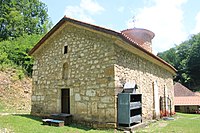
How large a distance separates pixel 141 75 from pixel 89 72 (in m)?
3.12

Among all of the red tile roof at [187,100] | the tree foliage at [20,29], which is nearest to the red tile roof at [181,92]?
the red tile roof at [187,100]

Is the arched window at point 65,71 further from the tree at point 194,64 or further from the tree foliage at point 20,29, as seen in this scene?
the tree at point 194,64

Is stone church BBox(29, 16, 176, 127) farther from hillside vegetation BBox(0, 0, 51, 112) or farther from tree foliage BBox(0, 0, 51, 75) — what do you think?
tree foliage BBox(0, 0, 51, 75)

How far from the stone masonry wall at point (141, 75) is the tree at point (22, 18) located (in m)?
24.1

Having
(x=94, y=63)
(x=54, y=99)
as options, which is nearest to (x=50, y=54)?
(x=54, y=99)

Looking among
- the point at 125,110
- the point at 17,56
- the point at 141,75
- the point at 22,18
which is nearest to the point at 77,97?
the point at 125,110

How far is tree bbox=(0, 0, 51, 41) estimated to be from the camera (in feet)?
99.0

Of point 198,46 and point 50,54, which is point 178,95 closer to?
point 198,46

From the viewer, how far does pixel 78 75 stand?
1012 centimetres

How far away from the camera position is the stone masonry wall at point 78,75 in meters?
8.92

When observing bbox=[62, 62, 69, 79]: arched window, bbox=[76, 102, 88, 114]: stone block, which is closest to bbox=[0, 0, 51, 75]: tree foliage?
bbox=[62, 62, 69, 79]: arched window

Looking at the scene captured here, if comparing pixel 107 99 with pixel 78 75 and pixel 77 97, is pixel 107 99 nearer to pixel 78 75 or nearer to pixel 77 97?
pixel 77 97

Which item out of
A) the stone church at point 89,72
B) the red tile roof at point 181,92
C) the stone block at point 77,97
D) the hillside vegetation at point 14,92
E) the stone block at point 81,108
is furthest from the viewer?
the red tile roof at point 181,92

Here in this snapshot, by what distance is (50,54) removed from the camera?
11805mm
